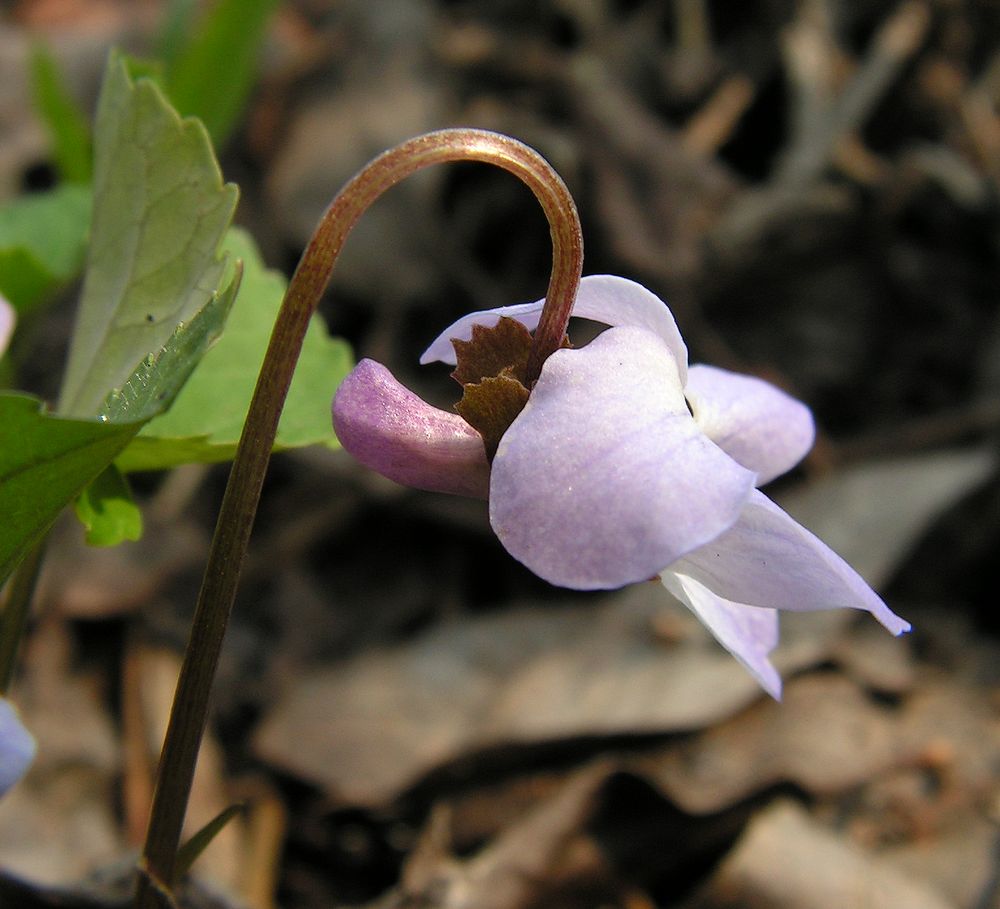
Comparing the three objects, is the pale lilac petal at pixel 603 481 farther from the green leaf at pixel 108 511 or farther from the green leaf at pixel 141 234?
the green leaf at pixel 108 511

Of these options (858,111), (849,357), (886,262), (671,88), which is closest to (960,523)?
(849,357)

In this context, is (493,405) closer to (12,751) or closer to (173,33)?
(12,751)

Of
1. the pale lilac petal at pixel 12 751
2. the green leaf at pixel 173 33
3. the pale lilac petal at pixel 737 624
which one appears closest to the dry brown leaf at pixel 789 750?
the pale lilac petal at pixel 737 624

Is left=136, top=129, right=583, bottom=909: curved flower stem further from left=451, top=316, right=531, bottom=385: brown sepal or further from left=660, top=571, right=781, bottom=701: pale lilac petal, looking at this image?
left=660, top=571, right=781, bottom=701: pale lilac petal

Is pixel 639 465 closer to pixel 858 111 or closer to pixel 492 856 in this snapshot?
pixel 492 856

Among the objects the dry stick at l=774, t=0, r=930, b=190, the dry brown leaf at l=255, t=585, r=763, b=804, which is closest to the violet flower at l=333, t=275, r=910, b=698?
the dry brown leaf at l=255, t=585, r=763, b=804
